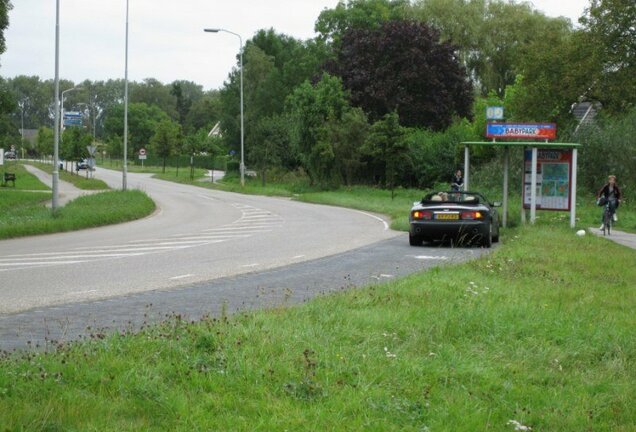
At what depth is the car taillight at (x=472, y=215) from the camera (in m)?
19.2

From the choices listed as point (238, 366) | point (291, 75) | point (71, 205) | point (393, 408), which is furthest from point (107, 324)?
point (291, 75)

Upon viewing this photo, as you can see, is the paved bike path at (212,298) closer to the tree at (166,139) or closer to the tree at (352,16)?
the tree at (352,16)

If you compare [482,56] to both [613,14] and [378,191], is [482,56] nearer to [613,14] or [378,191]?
[378,191]

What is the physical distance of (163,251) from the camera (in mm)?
18297

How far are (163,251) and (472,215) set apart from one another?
6755 mm

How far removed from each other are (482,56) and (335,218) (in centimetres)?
3854

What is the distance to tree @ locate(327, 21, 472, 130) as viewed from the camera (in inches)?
2319

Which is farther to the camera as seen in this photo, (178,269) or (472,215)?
(472,215)

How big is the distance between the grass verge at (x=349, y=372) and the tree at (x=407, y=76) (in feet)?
164

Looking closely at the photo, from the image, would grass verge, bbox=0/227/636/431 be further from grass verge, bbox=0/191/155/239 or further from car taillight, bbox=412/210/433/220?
grass verge, bbox=0/191/155/239

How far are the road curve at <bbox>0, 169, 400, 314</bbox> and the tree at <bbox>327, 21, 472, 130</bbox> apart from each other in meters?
27.2

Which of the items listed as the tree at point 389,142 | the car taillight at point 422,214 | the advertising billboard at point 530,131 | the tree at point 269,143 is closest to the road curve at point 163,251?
the car taillight at point 422,214

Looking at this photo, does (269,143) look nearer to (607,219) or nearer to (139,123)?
(607,219)

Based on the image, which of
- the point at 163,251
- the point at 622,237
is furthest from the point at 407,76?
the point at 163,251
